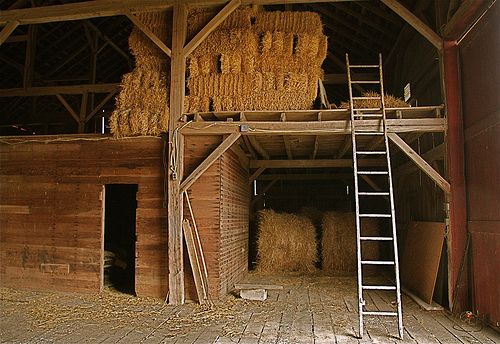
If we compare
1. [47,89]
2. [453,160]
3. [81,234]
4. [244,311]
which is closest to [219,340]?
[244,311]

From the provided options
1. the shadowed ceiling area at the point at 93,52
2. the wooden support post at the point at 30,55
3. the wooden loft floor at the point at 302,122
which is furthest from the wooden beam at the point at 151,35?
the wooden support post at the point at 30,55

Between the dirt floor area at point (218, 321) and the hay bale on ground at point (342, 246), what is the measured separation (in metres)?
2.72

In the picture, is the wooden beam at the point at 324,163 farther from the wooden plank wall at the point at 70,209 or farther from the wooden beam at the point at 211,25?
the wooden beam at the point at 211,25

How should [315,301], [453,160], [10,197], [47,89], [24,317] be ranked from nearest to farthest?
1. [24,317]
2. [453,160]
3. [315,301]
4. [10,197]
5. [47,89]

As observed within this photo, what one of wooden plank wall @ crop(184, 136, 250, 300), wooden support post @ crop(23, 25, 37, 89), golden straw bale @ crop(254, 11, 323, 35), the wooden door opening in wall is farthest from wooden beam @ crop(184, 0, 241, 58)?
wooden support post @ crop(23, 25, 37, 89)

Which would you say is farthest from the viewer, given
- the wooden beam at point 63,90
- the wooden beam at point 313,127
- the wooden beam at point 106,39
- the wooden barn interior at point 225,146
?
the wooden beam at point 106,39

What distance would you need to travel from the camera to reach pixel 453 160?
751 centimetres

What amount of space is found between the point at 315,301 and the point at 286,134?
10.1ft

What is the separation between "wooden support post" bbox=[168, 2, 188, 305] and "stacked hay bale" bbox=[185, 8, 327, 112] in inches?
9.3

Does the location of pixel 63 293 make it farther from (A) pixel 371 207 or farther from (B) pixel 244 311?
(A) pixel 371 207

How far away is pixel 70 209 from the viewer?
8.75m

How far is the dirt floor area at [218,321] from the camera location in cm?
574

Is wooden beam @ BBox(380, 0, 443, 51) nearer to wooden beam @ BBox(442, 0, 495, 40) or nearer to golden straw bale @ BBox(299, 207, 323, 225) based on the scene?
wooden beam @ BBox(442, 0, 495, 40)

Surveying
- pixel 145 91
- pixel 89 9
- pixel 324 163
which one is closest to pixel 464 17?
pixel 324 163
